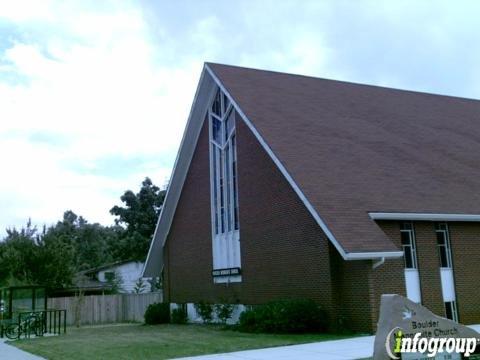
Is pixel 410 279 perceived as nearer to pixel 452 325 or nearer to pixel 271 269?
pixel 271 269

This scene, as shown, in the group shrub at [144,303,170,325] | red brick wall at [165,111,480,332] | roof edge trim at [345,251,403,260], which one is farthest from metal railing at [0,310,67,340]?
roof edge trim at [345,251,403,260]

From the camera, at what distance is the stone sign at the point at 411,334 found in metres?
9.27

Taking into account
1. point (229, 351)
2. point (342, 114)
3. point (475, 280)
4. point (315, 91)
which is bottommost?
point (229, 351)

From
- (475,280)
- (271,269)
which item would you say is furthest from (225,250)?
(475,280)

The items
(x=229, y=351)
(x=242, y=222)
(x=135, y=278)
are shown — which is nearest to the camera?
(x=229, y=351)

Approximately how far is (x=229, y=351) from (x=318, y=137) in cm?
1015

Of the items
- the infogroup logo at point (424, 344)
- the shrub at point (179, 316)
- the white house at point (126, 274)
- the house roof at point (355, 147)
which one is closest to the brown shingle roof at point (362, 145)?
the house roof at point (355, 147)

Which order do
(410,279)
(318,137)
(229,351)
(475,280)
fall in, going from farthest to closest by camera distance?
(318,137) → (475,280) → (410,279) → (229,351)

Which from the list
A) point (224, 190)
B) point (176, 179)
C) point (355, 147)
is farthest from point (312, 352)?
point (176, 179)

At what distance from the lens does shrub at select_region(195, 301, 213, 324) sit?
Answer: 25.5 meters

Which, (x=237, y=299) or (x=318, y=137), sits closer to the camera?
(x=318, y=137)

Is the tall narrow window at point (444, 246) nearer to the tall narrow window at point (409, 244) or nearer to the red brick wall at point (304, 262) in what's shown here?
the red brick wall at point (304, 262)

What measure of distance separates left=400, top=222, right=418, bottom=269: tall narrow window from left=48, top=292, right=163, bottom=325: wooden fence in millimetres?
21263

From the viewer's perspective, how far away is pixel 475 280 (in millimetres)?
20281
